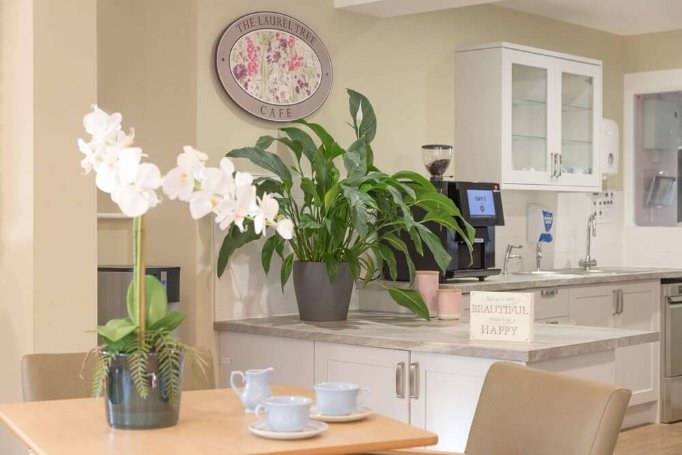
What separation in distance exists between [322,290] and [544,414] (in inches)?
81.4

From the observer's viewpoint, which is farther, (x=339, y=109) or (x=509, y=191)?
(x=509, y=191)

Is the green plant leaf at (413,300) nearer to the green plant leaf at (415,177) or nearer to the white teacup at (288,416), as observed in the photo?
the green plant leaf at (415,177)

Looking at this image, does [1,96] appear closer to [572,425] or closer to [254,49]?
[254,49]

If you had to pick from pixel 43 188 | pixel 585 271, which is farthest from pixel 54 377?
pixel 585 271

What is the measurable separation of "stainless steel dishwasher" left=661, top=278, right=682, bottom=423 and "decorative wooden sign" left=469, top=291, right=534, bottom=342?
9.41ft

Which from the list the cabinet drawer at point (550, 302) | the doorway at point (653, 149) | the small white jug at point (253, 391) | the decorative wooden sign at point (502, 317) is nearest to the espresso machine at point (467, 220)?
the cabinet drawer at point (550, 302)

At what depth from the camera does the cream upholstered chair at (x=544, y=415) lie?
2.35m

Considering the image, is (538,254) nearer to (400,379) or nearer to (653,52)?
(653,52)

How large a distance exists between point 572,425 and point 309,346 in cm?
197

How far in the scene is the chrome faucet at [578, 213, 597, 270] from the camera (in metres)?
6.76

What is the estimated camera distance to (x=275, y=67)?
488 cm

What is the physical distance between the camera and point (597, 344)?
3674 mm

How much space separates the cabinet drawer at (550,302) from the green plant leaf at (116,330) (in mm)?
3536

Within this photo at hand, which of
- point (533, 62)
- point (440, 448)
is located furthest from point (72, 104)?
point (533, 62)
